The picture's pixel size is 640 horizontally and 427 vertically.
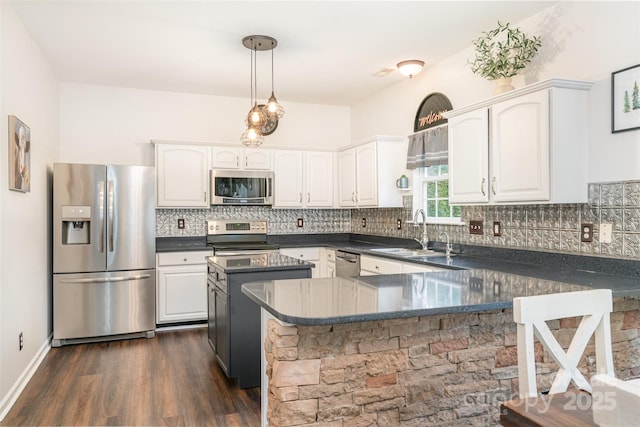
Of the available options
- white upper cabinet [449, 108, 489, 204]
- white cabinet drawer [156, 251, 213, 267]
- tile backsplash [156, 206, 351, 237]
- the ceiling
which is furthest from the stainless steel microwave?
white upper cabinet [449, 108, 489, 204]

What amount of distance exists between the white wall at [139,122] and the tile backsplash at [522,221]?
2.85 ft

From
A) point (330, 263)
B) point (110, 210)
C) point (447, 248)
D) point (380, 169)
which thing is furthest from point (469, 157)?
point (110, 210)

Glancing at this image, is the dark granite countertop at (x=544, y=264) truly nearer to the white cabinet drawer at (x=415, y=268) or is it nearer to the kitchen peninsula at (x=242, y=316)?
the white cabinet drawer at (x=415, y=268)

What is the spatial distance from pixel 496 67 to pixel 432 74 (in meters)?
1.26

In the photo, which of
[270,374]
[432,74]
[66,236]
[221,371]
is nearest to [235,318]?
[221,371]

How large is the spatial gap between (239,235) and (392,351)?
3.92 m

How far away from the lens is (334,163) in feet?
18.6

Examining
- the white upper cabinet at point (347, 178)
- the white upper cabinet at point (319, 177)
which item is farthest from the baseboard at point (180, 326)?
the white upper cabinet at point (347, 178)

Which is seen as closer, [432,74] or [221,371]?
[221,371]

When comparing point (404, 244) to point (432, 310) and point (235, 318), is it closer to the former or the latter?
point (235, 318)

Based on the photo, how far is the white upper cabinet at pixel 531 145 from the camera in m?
2.70

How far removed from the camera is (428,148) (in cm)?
426

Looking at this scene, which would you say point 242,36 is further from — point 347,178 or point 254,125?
point 347,178

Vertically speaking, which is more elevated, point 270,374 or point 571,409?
point 571,409
